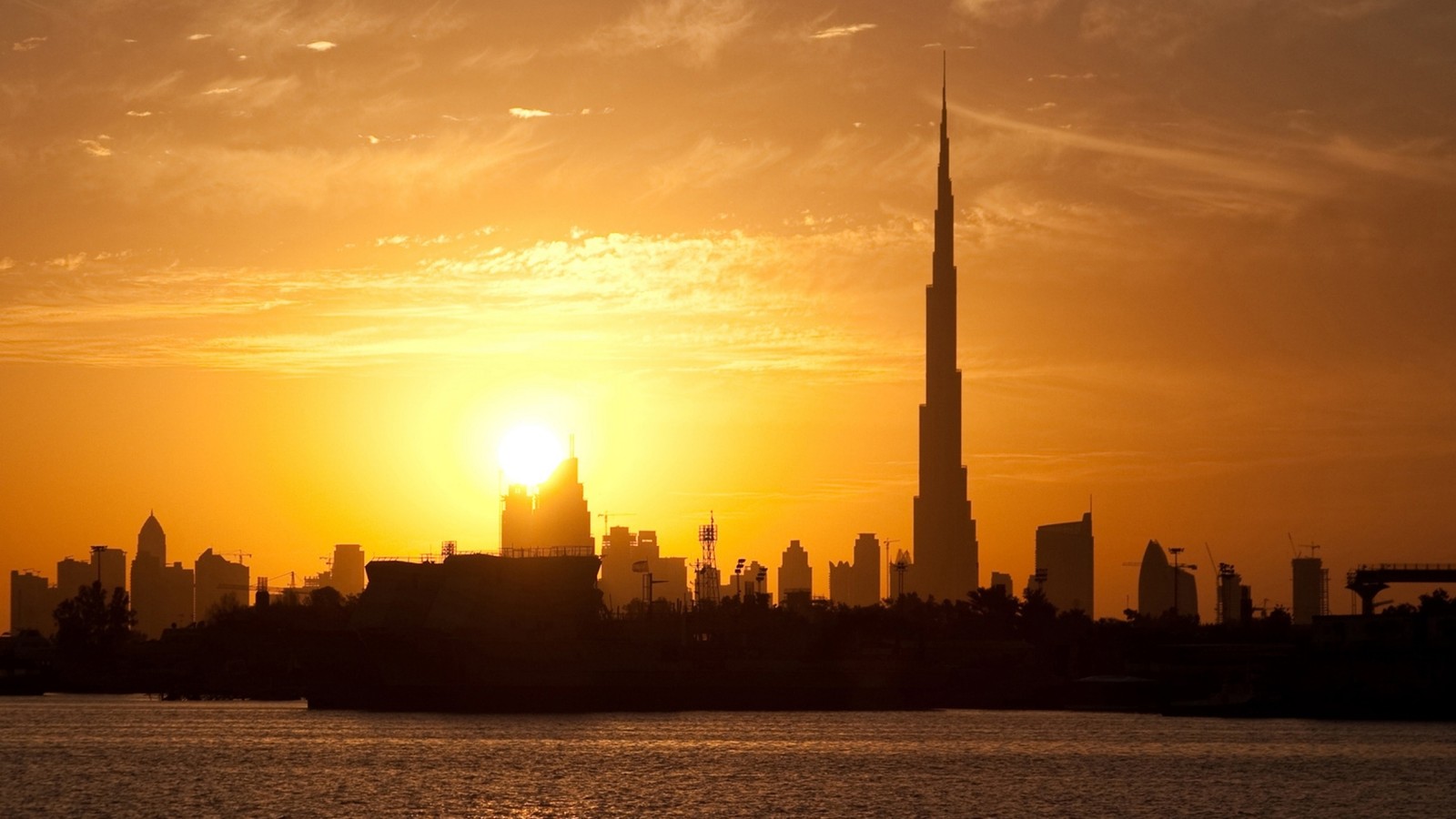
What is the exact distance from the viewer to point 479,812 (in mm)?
102438

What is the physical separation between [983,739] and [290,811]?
267 ft

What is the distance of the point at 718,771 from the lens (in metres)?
129

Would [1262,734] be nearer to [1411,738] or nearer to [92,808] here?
[1411,738]

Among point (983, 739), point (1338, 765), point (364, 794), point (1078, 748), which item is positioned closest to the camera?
point (364, 794)

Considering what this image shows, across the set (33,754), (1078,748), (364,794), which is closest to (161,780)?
(364,794)

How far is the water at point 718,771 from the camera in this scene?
107m

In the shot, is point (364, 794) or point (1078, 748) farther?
point (1078, 748)

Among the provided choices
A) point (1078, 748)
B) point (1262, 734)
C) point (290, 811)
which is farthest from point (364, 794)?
point (1262, 734)

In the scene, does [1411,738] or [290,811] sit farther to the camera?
[1411,738]

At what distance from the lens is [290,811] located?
10244cm

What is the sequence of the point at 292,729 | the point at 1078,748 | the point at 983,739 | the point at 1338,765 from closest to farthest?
the point at 1338,765, the point at 1078,748, the point at 983,739, the point at 292,729

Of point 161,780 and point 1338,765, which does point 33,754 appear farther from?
point 1338,765

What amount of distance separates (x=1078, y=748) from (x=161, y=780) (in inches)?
A: 2984

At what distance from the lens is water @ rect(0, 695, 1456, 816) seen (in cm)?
10656
